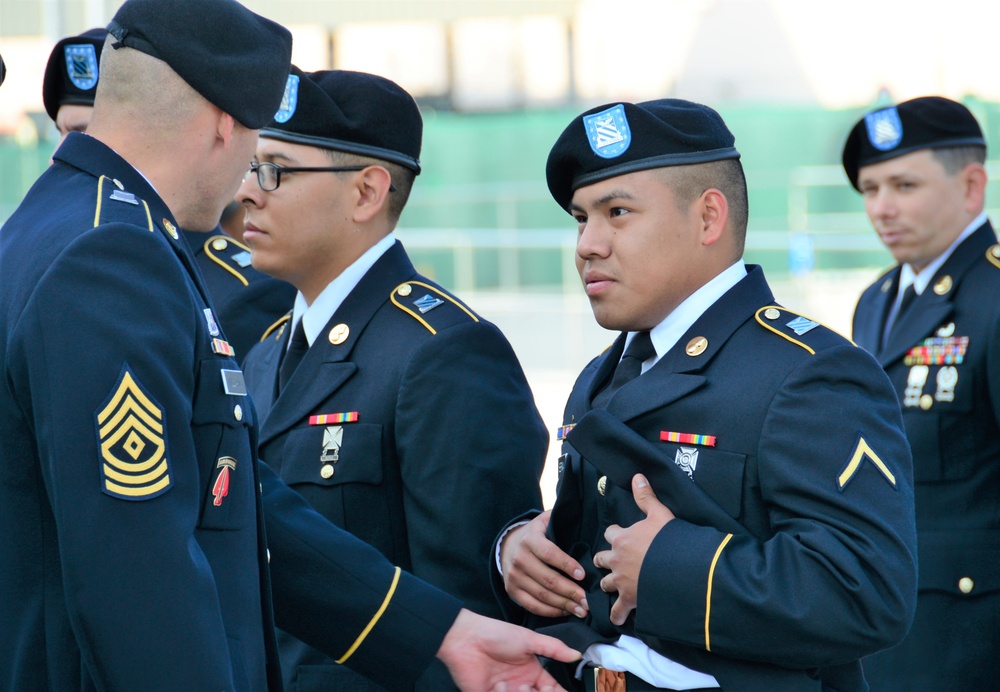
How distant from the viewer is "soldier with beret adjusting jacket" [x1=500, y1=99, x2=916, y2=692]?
90.3 inches

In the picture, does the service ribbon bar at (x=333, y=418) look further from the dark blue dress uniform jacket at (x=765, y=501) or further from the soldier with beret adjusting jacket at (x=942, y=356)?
the soldier with beret adjusting jacket at (x=942, y=356)

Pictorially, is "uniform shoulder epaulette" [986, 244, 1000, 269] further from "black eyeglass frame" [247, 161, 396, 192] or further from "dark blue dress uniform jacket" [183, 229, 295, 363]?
"dark blue dress uniform jacket" [183, 229, 295, 363]

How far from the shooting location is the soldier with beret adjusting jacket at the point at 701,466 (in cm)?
229

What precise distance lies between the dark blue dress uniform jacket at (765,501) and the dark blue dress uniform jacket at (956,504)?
1529mm

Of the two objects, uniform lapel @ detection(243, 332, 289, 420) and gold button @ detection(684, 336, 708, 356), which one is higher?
gold button @ detection(684, 336, 708, 356)

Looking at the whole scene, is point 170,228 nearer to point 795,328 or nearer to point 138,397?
point 138,397

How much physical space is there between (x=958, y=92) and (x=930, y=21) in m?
2.03

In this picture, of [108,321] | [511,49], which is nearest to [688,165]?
[108,321]

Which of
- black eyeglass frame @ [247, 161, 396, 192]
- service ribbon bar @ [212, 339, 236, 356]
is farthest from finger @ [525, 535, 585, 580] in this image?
black eyeglass frame @ [247, 161, 396, 192]

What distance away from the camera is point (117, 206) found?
2217 millimetres

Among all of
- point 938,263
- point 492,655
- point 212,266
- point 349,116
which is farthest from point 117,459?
point 938,263

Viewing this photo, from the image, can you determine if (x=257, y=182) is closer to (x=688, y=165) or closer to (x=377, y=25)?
(x=688, y=165)

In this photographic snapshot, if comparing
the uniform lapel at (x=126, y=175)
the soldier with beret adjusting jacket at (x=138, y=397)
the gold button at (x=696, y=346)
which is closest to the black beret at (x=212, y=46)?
the soldier with beret adjusting jacket at (x=138, y=397)

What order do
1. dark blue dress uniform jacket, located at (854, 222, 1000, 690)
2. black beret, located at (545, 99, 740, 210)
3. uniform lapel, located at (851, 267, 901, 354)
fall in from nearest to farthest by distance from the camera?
1. black beret, located at (545, 99, 740, 210)
2. dark blue dress uniform jacket, located at (854, 222, 1000, 690)
3. uniform lapel, located at (851, 267, 901, 354)
